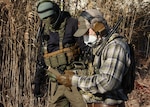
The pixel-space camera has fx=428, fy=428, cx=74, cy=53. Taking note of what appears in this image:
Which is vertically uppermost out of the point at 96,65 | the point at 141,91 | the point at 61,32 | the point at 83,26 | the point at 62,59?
the point at 83,26

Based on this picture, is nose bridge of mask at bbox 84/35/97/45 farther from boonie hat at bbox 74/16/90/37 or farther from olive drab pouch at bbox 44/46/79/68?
olive drab pouch at bbox 44/46/79/68

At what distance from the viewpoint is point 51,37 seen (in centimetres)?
468

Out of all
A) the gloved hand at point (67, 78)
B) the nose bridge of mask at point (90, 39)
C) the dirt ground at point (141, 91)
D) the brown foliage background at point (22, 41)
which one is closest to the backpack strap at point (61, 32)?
the gloved hand at point (67, 78)

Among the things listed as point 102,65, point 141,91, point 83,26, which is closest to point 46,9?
point 83,26

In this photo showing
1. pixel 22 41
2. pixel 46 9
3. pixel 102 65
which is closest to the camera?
pixel 102 65

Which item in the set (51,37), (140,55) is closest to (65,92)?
(51,37)

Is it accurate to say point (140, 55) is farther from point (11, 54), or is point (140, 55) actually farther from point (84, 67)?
point (84, 67)

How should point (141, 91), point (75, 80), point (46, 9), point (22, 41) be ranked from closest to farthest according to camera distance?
point (75, 80) → point (46, 9) → point (22, 41) → point (141, 91)

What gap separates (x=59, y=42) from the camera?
4.63 meters

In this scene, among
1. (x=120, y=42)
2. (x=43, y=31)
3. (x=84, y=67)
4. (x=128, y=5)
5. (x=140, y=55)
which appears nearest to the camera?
(x=120, y=42)

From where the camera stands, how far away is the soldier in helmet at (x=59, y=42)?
4.62 m

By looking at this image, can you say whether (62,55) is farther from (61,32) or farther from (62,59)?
(61,32)

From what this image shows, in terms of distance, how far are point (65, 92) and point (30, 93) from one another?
60.3 inches

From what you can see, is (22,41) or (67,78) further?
(22,41)
